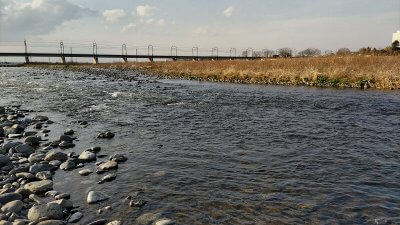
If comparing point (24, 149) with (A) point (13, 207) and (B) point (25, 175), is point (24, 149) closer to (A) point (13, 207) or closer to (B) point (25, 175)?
→ (B) point (25, 175)

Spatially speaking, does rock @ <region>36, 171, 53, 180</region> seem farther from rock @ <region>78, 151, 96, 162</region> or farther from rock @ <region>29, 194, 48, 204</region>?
rock @ <region>78, 151, 96, 162</region>

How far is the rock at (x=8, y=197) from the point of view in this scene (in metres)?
7.81

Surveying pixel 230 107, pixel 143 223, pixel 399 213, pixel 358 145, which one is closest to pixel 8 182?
pixel 143 223

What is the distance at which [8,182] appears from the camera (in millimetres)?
9117

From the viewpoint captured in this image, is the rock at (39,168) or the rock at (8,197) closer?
the rock at (8,197)

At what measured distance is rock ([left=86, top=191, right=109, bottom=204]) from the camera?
312 inches

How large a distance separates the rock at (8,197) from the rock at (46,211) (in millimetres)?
862

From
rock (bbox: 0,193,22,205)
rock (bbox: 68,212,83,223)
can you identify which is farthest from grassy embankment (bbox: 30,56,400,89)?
rock (bbox: 0,193,22,205)

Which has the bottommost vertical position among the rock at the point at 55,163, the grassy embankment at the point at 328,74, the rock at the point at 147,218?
the rock at the point at 147,218

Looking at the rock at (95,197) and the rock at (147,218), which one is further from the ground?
the rock at (95,197)

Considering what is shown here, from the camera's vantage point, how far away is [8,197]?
7934 mm

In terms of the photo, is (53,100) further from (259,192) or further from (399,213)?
(399,213)

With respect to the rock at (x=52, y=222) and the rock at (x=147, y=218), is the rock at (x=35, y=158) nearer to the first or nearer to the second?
the rock at (x=52, y=222)

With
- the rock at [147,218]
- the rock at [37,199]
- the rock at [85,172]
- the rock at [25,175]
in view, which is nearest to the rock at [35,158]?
the rock at [25,175]
